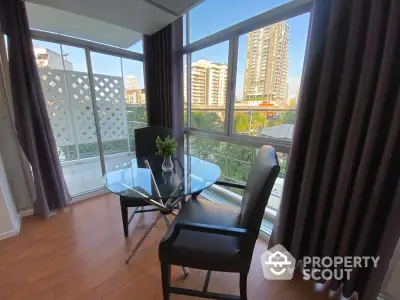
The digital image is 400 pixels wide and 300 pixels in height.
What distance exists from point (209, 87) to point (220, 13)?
78 cm

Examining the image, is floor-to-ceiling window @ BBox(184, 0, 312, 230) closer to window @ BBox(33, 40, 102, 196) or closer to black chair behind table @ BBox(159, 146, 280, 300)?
black chair behind table @ BBox(159, 146, 280, 300)

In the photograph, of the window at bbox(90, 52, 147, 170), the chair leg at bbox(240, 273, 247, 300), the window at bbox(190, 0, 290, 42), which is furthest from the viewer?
the window at bbox(90, 52, 147, 170)

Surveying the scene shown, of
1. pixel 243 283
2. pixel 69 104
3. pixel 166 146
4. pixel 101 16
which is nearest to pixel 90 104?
pixel 69 104

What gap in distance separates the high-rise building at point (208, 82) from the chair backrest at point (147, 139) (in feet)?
2.20

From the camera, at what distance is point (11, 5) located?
160 cm

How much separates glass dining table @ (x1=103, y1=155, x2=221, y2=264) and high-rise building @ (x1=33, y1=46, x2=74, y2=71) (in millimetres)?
1502

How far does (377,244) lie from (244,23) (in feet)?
6.53

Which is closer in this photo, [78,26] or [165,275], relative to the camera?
[165,275]

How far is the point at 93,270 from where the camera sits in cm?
142

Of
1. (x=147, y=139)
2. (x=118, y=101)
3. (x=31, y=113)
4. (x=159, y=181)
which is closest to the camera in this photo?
(x=159, y=181)

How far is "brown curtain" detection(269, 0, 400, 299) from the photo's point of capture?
2.95 feet

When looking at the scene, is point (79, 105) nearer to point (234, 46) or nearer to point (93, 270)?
point (93, 270)

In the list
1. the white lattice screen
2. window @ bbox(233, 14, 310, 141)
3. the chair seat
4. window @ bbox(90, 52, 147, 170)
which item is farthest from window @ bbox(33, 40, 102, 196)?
the chair seat

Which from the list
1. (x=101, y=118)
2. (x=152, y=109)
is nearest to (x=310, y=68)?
(x=152, y=109)
